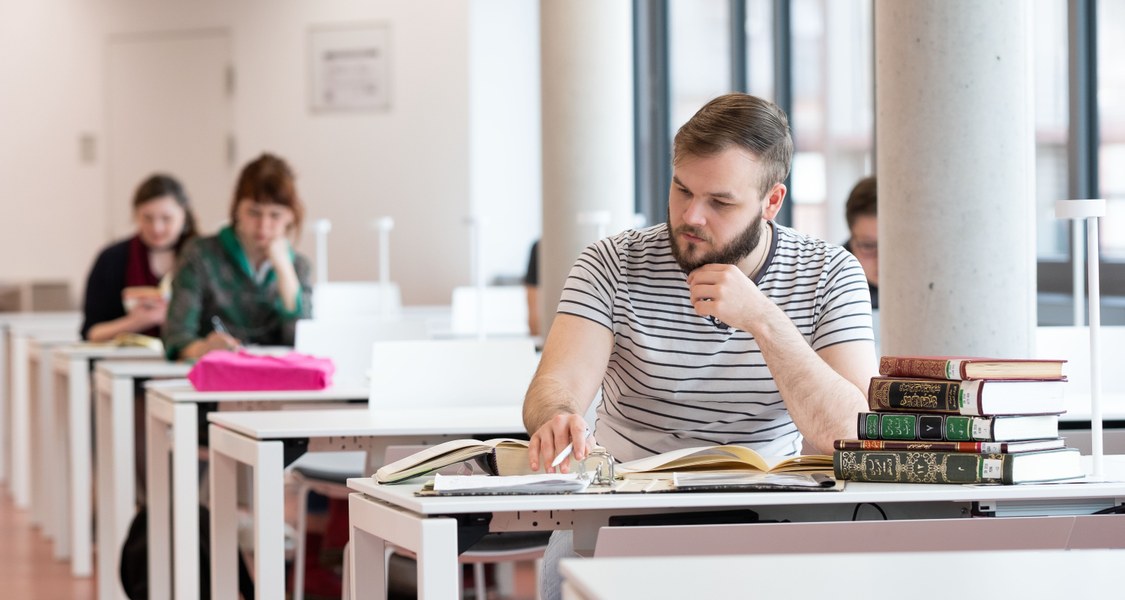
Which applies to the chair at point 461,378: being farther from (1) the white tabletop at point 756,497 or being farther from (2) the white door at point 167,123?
(2) the white door at point 167,123

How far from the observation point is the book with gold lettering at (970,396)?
176cm

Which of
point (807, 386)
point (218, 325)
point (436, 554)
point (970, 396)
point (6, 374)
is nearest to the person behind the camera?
point (436, 554)

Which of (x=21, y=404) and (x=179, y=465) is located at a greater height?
(x=179, y=465)

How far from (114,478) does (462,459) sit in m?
2.39

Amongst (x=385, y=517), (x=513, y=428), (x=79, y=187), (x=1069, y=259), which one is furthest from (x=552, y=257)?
(x=79, y=187)

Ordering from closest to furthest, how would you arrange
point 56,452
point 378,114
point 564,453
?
point 564,453
point 56,452
point 378,114

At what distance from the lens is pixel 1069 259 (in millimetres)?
4480

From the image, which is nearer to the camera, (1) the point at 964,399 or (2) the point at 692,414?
(1) the point at 964,399

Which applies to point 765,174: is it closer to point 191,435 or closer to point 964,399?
point 964,399

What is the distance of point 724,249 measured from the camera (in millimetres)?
2188

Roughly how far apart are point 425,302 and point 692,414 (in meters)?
5.48

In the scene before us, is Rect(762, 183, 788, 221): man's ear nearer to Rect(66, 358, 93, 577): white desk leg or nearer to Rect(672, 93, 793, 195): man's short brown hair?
Rect(672, 93, 793, 195): man's short brown hair

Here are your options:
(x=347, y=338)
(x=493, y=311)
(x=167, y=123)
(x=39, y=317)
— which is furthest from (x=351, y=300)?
(x=167, y=123)

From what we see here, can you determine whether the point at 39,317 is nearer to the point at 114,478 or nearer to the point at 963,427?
the point at 114,478
